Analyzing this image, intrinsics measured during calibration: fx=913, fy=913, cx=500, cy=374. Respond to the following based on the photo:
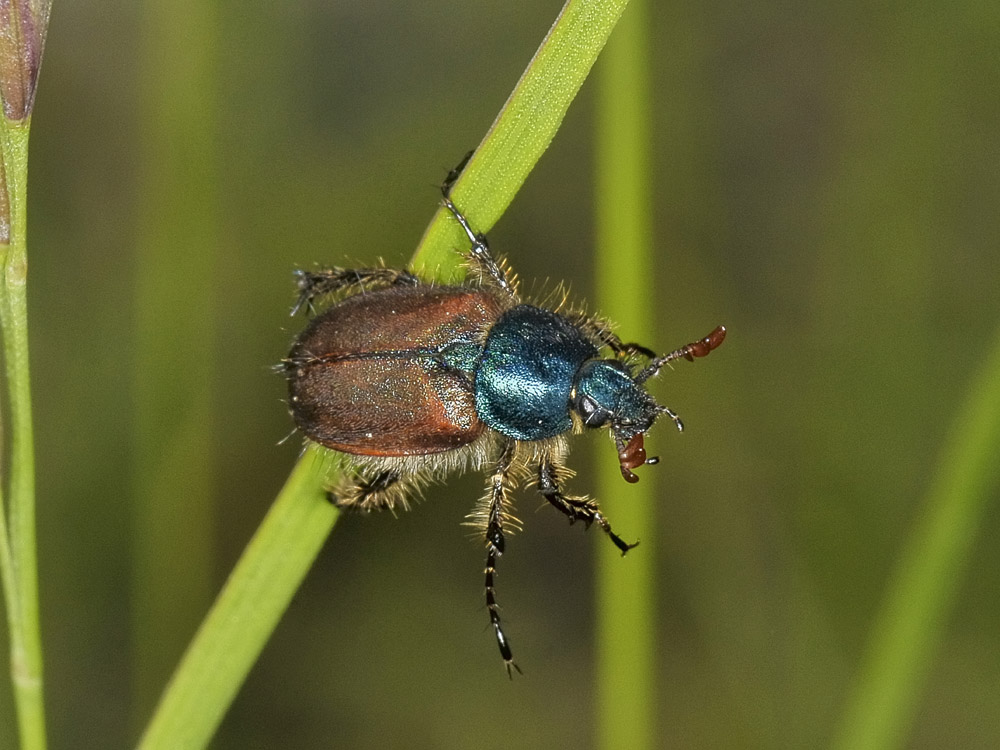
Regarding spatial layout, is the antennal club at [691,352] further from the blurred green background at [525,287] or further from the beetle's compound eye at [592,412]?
the blurred green background at [525,287]

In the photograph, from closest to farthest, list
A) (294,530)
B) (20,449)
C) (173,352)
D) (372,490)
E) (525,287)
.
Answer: (20,449) < (294,530) < (372,490) < (173,352) < (525,287)

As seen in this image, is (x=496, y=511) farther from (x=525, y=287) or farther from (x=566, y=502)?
(x=525, y=287)

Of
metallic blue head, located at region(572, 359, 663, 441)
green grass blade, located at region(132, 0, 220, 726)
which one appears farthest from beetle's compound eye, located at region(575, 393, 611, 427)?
green grass blade, located at region(132, 0, 220, 726)

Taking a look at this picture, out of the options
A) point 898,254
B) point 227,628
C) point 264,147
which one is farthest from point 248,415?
point 898,254

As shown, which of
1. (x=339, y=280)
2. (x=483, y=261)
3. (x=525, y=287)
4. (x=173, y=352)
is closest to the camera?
(x=483, y=261)

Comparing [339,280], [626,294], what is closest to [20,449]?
[339,280]

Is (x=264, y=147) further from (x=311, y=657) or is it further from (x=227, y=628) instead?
(x=227, y=628)
